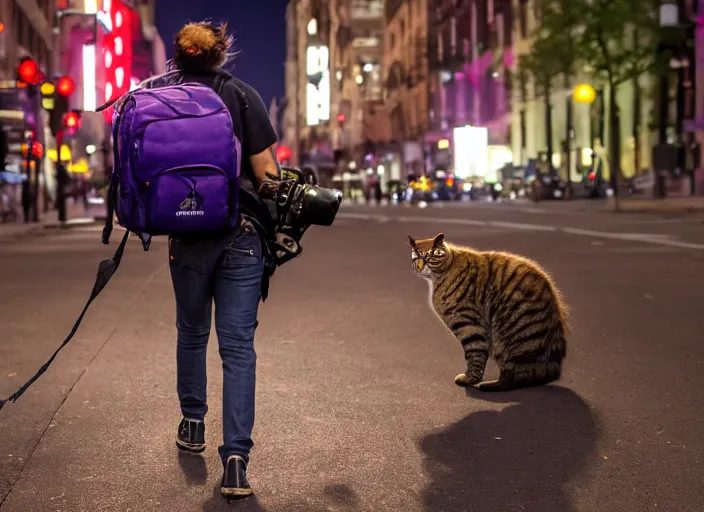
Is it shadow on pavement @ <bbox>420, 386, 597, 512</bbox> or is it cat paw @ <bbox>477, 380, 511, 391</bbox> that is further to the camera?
cat paw @ <bbox>477, 380, 511, 391</bbox>

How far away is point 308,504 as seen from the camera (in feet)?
14.7

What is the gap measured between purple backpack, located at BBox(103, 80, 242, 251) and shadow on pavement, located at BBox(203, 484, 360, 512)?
3.33 feet

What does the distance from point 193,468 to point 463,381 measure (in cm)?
221

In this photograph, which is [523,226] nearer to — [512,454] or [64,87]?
[64,87]

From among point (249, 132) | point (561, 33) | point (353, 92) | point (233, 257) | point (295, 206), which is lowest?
point (233, 257)

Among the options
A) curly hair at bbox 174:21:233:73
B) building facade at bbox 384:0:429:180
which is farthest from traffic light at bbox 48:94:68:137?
building facade at bbox 384:0:429:180

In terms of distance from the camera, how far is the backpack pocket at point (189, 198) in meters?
4.39

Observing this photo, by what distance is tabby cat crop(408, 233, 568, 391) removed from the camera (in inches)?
248

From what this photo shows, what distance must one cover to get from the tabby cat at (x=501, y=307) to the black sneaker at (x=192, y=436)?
1.70 metres

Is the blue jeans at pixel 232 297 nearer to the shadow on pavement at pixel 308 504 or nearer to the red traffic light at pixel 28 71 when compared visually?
the shadow on pavement at pixel 308 504

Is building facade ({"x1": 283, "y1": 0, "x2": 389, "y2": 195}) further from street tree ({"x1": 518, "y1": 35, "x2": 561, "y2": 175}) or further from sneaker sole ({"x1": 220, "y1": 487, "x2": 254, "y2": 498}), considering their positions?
sneaker sole ({"x1": 220, "y1": 487, "x2": 254, "y2": 498})

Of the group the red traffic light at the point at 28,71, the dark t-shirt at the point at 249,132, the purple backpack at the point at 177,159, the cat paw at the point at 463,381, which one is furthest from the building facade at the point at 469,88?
the purple backpack at the point at 177,159

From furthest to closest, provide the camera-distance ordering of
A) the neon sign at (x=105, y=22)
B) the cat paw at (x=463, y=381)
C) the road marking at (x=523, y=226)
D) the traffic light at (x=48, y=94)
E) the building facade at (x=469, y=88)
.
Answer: the building facade at (x=469, y=88) < the neon sign at (x=105, y=22) < the traffic light at (x=48, y=94) < the road marking at (x=523, y=226) < the cat paw at (x=463, y=381)

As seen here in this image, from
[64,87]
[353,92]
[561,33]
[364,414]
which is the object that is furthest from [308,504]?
[353,92]
